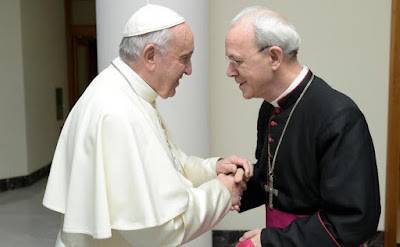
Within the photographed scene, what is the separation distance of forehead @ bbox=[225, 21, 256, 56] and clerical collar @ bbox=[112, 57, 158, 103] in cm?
37

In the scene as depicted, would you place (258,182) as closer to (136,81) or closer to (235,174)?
(235,174)

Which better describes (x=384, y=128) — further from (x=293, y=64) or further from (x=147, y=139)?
(x=147, y=139)

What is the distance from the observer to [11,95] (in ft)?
23.8

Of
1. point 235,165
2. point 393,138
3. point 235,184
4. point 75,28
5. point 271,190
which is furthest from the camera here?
point 75,28

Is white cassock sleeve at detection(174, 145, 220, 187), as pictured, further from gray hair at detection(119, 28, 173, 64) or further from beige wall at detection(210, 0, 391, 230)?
beige wall at detection(210, 0, 391, 230)

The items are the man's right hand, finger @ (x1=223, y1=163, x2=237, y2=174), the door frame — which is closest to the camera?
the man's right hand

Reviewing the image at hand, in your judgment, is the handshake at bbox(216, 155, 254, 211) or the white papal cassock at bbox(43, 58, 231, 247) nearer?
the white papal cassock at bbox(43, 58, 231, 247)

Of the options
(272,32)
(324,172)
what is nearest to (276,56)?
(272,32)

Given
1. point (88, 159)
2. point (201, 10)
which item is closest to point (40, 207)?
point (201, 10)

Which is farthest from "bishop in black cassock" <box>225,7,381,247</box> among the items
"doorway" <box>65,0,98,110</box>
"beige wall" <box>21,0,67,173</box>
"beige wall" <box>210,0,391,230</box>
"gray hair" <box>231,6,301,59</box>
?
"doorway" <box>65,0,98,110</box>

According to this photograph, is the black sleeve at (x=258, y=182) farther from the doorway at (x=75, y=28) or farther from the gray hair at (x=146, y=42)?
the doorway at (x=75, y=28)

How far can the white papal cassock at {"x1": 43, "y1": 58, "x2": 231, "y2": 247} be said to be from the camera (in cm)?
157

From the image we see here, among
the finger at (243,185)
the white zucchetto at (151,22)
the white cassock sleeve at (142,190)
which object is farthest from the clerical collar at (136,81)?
the finger at (243,185)

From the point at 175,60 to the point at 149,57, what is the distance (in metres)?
0.10
